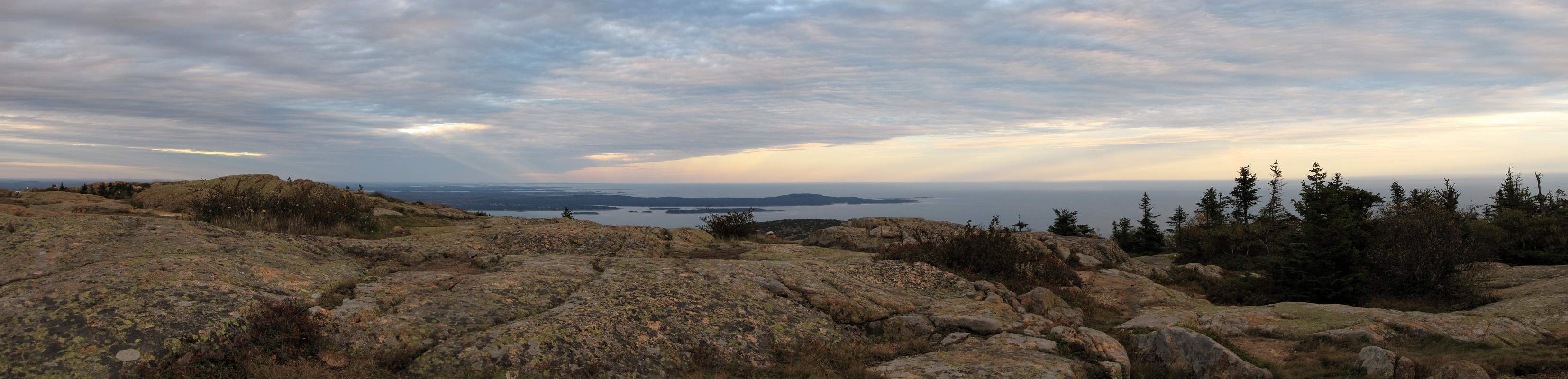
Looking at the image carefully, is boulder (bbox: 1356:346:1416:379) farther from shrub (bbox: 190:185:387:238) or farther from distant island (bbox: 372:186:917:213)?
distant island (bbox: 372:186:917:213)

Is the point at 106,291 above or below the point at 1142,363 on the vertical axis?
above

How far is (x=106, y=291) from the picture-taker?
6.06m

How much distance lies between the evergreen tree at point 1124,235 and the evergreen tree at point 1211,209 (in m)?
4.51

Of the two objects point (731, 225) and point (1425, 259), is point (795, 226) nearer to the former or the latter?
point (731, 225)

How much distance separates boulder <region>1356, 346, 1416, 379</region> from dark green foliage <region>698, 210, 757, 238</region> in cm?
1418

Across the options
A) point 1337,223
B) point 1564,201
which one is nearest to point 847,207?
point 1564,201

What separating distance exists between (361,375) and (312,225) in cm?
1028

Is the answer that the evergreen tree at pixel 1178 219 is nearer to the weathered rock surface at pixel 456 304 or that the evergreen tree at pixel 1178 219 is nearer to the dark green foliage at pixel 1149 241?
the dark green foliage at pixel 1149 241

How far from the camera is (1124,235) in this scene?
45.7 metres

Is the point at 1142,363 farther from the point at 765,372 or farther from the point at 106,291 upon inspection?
the point at 106,291

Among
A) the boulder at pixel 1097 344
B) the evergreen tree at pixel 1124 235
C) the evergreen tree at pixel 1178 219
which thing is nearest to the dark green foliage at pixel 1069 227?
the evergreen tree at pixel 1124 235

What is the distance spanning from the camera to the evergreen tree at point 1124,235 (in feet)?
145

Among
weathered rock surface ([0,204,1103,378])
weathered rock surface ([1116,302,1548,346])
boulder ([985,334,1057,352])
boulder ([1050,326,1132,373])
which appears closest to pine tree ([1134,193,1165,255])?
weathered rock surface ([1116,302,1548,346])

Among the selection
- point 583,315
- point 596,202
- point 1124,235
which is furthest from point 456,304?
point 596,202
